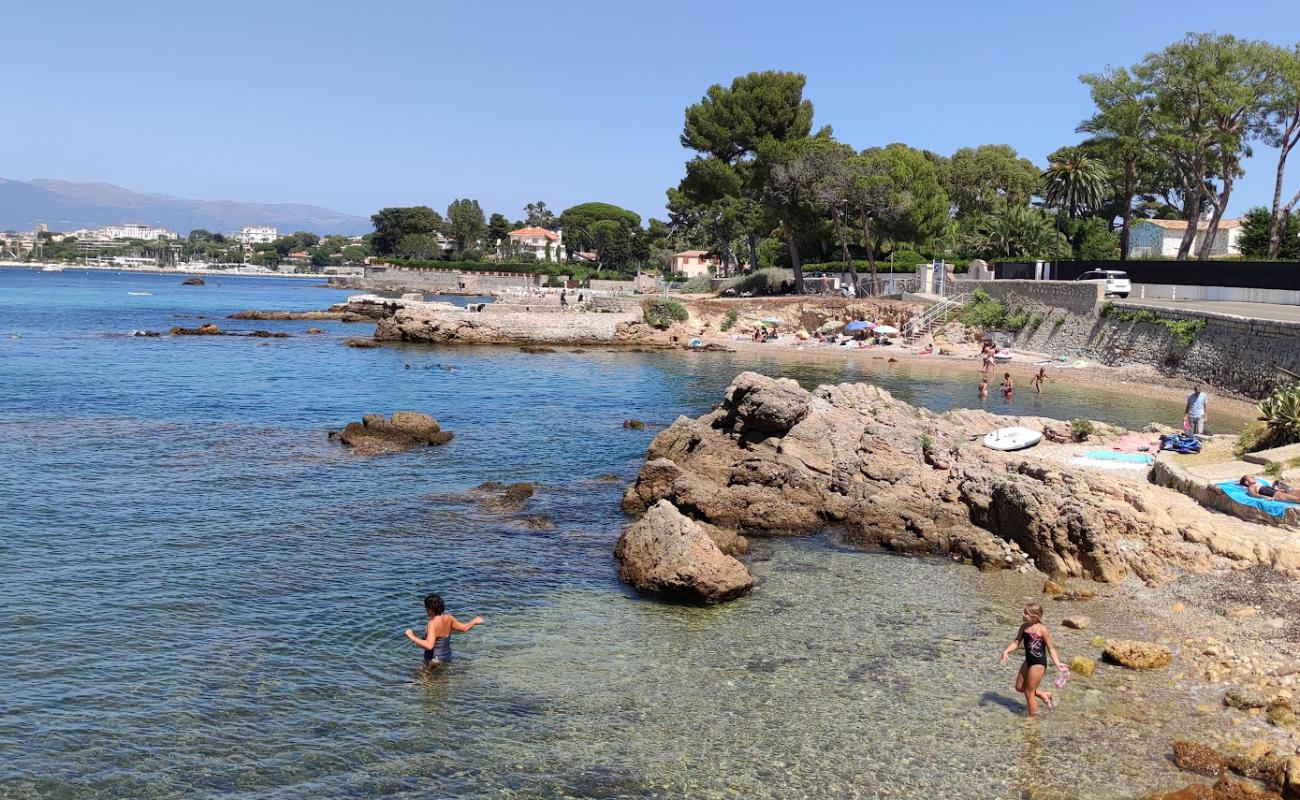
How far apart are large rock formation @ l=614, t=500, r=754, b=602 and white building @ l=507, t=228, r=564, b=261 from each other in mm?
151977

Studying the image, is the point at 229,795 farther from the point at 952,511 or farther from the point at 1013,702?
the point at 952,511

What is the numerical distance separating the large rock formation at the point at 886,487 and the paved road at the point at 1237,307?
24.2 meters

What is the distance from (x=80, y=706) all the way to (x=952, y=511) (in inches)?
591

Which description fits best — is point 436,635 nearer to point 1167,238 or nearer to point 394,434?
point 394,434

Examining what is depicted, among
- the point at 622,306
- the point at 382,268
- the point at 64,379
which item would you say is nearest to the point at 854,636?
the point at 64,379

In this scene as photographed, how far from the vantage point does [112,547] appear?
1786 cm

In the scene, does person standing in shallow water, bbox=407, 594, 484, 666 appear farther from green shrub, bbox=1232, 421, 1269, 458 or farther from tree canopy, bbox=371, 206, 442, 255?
tree canopy, bbox=371, 206, 442, 255

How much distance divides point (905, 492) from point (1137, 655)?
24.6 feet

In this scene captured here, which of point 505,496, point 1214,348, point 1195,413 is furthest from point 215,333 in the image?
point 1195,413

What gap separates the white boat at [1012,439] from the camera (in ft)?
77.0

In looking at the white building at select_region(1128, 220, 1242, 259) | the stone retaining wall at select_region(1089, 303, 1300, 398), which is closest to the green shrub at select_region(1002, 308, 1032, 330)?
the stone retaining wall at select_region(1089, 303, 1300, 398)

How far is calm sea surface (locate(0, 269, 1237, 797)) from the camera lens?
34.3 ft

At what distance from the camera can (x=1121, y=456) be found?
74.7 feet

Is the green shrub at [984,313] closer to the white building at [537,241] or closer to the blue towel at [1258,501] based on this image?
the blue towel at [1258,501]
